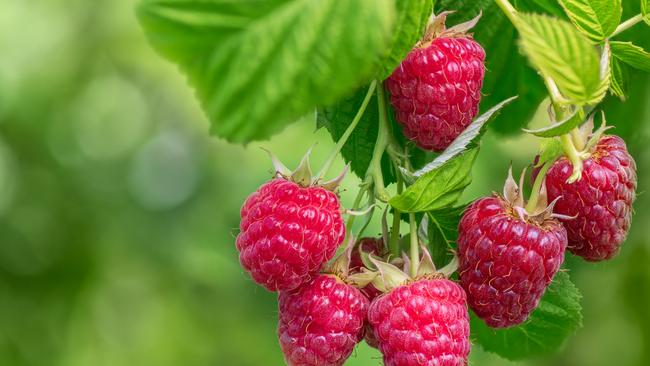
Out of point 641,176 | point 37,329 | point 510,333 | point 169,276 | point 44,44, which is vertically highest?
point 510,333

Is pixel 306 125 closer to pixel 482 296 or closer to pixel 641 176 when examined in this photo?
pixel 641 176

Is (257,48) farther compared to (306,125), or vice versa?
(306,125)

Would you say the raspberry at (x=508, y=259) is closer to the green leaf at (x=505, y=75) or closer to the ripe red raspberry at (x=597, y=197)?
the ripe red raspberry at (x=597, y=197)

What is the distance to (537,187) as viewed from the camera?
3.38ft

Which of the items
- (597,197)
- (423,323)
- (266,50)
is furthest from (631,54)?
(266,50)

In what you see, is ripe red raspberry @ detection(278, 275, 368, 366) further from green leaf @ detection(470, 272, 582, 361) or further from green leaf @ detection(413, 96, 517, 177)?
green leaf @ detection(470, 272, 582, 361)

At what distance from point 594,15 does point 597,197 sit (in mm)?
206

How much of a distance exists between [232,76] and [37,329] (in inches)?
150

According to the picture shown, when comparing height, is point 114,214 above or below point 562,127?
below

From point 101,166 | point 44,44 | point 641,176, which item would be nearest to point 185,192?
point 101,166

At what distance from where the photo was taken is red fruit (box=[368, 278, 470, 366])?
0.98 metres

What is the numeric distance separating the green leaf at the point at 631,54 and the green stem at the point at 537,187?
154 millimetres

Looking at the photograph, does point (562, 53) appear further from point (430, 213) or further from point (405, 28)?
point (430, 213)

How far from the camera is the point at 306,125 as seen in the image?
3.12 m
